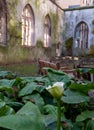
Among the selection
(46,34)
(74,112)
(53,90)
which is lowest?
(74,112)

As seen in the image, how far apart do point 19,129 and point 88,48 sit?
60.9 ft

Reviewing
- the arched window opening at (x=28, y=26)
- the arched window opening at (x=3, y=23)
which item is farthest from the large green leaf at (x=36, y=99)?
the arched window opening at (x=28, y=26)

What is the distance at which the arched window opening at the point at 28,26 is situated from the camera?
14.0 m

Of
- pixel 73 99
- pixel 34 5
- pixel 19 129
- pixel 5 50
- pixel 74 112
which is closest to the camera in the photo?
pixel 19 129

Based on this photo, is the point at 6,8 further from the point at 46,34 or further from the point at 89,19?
the point at 89,19

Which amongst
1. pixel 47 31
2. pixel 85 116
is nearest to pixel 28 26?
pixel 47 31

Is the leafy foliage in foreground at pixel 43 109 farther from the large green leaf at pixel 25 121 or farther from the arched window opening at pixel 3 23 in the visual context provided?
the arched window opening at pixel 3 23

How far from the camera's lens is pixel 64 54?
64.0 ft

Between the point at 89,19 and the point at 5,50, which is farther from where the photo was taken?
the point at 89,19

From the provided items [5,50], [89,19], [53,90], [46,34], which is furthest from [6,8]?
[53,90]

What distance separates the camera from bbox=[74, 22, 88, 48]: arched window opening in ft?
63.2

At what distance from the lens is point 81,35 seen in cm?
1955

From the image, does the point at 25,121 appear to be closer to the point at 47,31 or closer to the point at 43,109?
the point at 43,109

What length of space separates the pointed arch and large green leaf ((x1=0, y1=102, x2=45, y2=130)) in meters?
18.6
